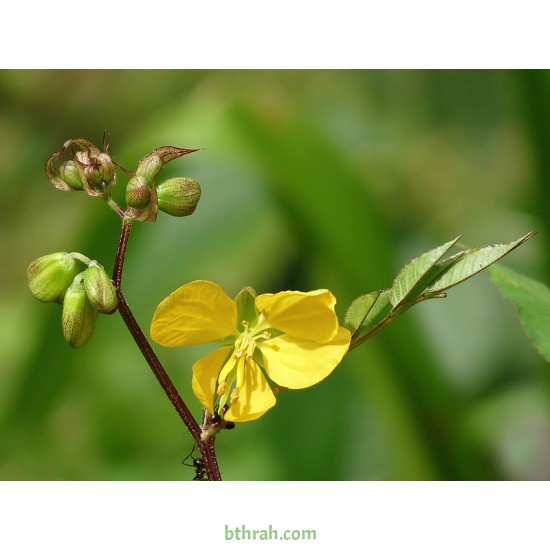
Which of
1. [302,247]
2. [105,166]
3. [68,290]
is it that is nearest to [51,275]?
[68,290]

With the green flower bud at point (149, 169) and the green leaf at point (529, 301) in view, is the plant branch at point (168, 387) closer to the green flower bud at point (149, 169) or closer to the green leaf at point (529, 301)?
the green flower bud at point (149, 169)

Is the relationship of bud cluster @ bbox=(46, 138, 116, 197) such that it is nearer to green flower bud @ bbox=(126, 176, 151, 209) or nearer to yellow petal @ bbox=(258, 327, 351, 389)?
green flower bud @ bbox=(126, 176, 151, 209)

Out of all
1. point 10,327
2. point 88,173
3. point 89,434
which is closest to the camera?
point 88,173

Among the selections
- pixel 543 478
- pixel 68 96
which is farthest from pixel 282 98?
pixel 543 478

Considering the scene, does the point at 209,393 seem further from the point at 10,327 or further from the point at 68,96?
the point at 68,96

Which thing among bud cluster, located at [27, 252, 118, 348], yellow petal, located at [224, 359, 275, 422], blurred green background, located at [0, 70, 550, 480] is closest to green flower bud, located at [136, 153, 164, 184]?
bud cluster, located at [27, 252, 118, 348]
